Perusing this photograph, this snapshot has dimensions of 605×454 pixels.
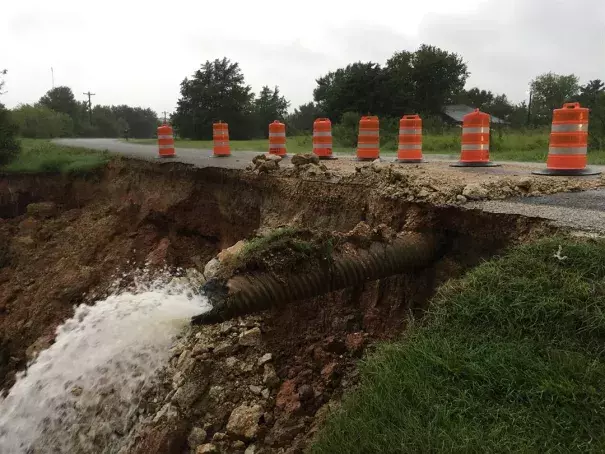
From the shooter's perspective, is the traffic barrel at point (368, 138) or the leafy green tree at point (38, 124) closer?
the traffic barrel at point (368, 138)

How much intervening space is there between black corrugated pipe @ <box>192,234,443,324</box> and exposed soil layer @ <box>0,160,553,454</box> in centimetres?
20

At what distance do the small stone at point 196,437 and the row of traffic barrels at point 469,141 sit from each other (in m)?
5.87

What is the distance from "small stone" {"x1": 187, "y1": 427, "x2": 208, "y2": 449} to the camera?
13.0 ft

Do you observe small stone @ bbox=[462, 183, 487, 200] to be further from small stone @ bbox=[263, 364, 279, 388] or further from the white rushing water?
the white rushing water

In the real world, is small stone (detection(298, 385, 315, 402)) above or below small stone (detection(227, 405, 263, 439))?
above

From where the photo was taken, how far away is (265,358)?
4.51 metres

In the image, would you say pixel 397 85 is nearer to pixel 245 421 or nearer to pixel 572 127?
pixel 572 127

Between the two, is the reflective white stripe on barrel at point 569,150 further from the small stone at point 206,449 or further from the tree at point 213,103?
the tree at point 213,103

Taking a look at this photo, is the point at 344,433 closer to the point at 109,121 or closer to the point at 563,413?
the point at 563,413

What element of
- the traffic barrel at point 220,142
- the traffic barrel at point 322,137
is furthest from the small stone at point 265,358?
the traffic barrel at point 220,142

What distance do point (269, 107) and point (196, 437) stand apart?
5041cm

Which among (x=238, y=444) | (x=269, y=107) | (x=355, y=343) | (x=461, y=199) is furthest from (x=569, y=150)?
(x=269, y=107)

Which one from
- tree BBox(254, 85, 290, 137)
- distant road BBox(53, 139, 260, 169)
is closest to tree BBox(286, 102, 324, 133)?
tree BBox(254, 85, 290, 137)

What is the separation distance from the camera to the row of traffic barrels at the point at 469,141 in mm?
6988
